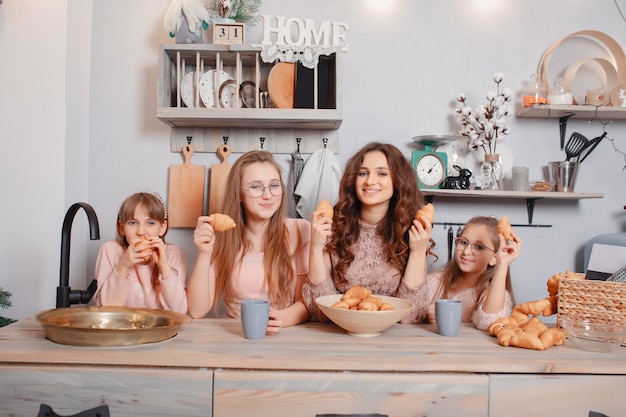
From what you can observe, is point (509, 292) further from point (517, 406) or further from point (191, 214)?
point (191, 214)

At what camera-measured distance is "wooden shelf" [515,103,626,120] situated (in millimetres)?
2650

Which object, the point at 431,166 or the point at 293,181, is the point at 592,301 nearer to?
the point at 431,166

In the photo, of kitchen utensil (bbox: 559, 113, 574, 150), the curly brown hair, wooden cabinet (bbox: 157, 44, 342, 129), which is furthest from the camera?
kitchen utensil (bbox: 559, 113, 574, 150)

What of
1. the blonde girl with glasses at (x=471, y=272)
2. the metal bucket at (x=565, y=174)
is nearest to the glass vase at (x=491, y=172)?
the metal bucket at (x=565, y=174)

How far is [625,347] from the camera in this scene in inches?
54.8

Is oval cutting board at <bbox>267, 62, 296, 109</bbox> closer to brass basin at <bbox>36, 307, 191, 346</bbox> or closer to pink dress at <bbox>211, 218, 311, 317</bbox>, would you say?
pink dress at <bbox>211, 218, 311, 317</bbox>

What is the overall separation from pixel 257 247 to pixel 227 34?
115cm

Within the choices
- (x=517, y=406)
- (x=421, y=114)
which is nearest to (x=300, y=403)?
(x=517, y=406)

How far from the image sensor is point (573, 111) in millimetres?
2693

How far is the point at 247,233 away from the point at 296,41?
4.13 feet

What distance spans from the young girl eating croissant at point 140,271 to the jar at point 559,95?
6.48 ft

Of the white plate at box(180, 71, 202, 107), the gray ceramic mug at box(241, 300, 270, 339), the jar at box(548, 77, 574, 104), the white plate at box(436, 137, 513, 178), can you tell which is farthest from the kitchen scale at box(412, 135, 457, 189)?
the gray ceramic mug at box(241, 300, 270, 339)

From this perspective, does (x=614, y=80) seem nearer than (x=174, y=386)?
No

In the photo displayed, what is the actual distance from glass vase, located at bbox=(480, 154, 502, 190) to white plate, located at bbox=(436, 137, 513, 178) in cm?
10
